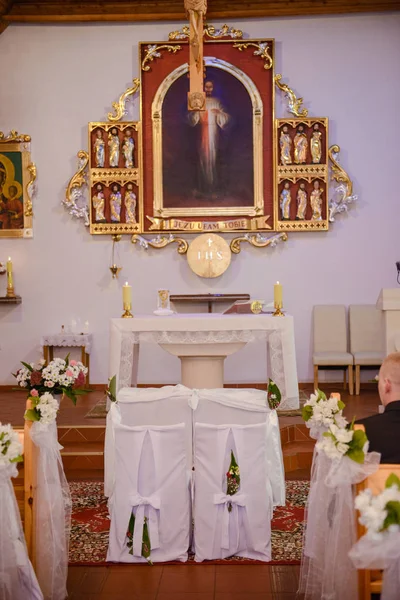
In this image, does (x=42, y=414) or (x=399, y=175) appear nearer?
(x=42, y=414)

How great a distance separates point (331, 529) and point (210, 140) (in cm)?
678

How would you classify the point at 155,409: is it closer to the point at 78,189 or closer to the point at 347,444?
the point at 347,444

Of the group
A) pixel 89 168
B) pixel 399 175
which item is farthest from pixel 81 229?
pixel 399 175

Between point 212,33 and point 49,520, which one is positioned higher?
point 212,33

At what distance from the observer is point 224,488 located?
4168 mm

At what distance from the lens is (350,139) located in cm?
928

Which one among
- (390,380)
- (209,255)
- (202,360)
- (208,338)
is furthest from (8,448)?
(209,255)

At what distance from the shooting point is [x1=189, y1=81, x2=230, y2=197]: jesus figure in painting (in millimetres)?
9312

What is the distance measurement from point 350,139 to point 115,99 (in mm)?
3051

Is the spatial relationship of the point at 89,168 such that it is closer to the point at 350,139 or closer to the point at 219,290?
the point at 219,290

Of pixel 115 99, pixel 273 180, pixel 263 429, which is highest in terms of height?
pixel 115 99

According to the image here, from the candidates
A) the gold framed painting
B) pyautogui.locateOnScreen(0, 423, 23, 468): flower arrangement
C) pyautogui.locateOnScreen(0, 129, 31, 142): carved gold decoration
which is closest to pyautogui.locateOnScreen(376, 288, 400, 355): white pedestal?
pyautogui.locateOnScreen(0, 423, 23, 468): flower arrangement

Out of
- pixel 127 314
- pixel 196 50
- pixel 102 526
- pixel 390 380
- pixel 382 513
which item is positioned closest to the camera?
pixel 382 513

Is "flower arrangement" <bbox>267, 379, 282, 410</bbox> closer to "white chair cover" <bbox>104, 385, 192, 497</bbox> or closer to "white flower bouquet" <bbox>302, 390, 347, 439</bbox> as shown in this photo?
→ "white chair cover" <bbox>104, 385, 192, 497</bbox>
